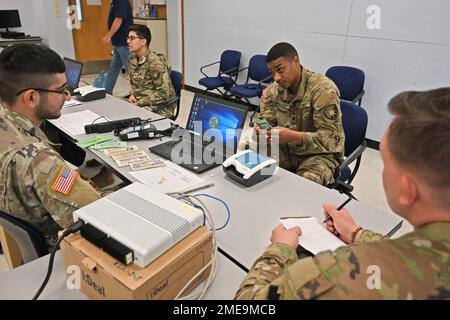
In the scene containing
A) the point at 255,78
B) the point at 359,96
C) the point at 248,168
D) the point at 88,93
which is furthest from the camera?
the point at 255,78

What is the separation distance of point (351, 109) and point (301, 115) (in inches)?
13.9

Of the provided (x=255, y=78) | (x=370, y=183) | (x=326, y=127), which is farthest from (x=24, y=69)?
(x=255, y=78)

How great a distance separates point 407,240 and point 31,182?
1.17 m

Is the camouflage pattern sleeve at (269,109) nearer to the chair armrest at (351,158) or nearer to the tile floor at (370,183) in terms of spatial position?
the chair armrest at (351,158)

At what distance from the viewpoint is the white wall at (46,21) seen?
5.91 m

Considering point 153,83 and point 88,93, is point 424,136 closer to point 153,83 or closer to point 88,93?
point 88,93

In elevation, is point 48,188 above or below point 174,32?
below

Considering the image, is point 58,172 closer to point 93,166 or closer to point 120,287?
point 120,287

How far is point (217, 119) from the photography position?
71.9 inches

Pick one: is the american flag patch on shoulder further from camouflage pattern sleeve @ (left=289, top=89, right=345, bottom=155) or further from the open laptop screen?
camouflage pattern sleeve @ (left=289, top=89, right=345, bottom=155)

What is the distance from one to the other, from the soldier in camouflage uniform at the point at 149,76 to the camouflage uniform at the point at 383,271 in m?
2.61

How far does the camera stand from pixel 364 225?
4.24ft

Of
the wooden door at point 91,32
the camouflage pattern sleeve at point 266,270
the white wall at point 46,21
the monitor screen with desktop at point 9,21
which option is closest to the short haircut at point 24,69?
the camouflage pattern sleeve at point 266,270
